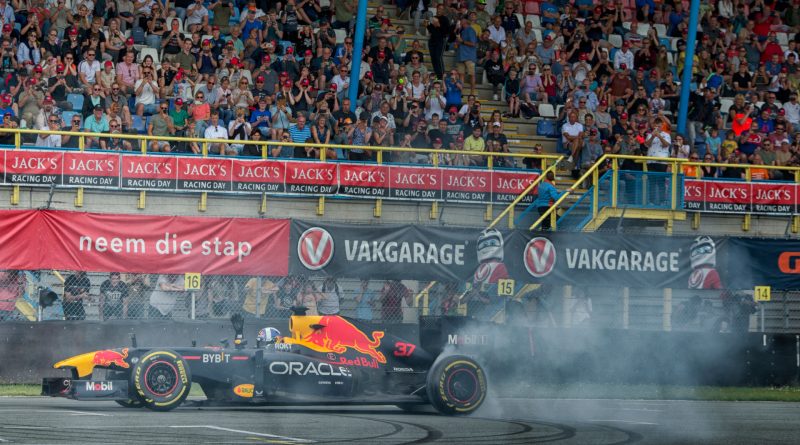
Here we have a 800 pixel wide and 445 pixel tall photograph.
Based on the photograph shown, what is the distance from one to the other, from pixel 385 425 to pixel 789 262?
10368mm

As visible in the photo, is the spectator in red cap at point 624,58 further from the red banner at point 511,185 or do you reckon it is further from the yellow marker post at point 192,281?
the yellow marker post at point 192,281

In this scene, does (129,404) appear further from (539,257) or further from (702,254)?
(702,254)

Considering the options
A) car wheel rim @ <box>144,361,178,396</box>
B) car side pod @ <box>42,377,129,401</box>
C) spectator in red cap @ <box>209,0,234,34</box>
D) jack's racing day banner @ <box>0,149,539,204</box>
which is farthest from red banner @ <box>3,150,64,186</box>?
car wheel rim @ <box>144,361,178,396</box>

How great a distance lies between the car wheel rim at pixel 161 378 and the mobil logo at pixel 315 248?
4849 mm

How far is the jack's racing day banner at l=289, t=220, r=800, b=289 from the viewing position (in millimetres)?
19328

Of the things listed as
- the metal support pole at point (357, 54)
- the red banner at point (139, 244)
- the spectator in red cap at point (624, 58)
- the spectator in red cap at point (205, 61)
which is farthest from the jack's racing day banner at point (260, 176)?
the spectator in red cap at point (624, 58)

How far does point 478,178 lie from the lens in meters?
23.5

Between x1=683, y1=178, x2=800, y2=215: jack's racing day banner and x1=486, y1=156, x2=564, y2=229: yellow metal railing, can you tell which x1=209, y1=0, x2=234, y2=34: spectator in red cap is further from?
x1=683, y1=178, x2=800, y2=215: jack's racing day banner

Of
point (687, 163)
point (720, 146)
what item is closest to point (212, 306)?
point (687, 163)

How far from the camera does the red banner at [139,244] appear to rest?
1811cm

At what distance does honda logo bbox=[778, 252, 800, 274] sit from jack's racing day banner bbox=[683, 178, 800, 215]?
335 centimetres

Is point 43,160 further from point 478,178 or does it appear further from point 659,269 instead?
point 659,269

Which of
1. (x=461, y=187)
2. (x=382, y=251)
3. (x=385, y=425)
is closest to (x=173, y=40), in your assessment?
(x=461, y=187)

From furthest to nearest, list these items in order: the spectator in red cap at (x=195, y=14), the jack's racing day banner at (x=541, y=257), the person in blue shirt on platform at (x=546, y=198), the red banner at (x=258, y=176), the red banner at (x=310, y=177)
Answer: the spectator in red cap at (x=195, y=14), the person in blue shirt on platform at (x=546, y=198), the red banner at (x=310, y=177), the red banner at (x=258, y=176), the jack's racing day banner at (x=541, y=257)
